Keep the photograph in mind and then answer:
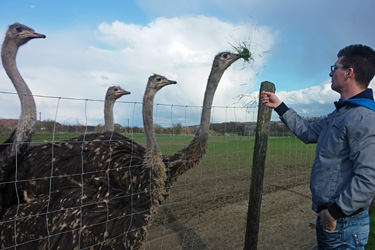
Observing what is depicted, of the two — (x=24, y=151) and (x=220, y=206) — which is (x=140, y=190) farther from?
→ (x=220, y=206)

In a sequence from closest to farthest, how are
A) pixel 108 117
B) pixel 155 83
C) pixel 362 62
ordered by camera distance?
1. pixel 362 62
2. pixel 155 83
3. pixel 108 117

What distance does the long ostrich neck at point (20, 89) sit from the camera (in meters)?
4.22

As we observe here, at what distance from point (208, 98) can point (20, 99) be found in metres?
2.75

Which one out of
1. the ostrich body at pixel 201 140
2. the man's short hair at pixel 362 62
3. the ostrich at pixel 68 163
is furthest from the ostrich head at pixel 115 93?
the man's short hair at pixel 362 62

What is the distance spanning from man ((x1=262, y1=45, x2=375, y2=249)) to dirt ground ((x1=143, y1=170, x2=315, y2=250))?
1.88 m

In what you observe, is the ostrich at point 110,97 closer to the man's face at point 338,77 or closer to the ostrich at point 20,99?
the ostrich at point 20,99

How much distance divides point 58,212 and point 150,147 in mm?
1439

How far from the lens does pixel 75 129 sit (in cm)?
506

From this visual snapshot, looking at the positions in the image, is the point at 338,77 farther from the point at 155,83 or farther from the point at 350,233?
the point at 155,83

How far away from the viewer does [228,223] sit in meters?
5.64

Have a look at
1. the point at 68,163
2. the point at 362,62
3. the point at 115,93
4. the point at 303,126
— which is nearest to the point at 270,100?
the point at 303,126

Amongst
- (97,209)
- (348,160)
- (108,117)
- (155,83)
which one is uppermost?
(155,83)

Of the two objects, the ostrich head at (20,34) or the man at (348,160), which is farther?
the ostrich head at (20,34)

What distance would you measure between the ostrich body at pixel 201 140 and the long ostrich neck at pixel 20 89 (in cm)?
190
